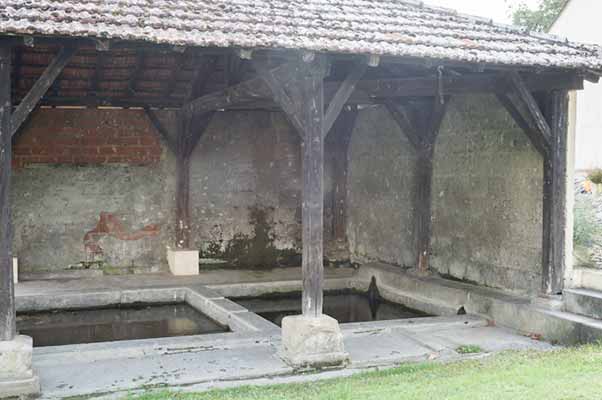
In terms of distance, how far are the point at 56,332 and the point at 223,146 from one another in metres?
4.47

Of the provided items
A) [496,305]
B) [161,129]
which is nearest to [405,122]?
[496,305]

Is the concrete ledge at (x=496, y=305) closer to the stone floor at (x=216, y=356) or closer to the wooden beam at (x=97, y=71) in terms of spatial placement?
the stone floor at (x=216, y=356)

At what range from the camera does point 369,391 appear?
4738 millimetres

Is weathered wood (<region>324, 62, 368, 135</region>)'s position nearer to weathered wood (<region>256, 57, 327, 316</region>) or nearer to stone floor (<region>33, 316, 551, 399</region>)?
weathered wood (<region>256, 57, 327, 316</region>)

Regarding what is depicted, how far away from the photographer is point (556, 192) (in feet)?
22.6

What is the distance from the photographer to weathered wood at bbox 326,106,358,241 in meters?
11.3

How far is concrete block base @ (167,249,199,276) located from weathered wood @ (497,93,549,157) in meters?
5.49

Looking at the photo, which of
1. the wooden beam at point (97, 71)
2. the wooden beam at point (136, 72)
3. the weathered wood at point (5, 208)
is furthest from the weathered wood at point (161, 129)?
the weathered wood at point (5, 208)

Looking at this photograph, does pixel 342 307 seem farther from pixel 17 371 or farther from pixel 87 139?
pixel 17 371

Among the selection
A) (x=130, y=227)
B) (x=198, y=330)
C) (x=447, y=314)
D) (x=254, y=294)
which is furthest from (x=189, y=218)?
(x=447, y=314)

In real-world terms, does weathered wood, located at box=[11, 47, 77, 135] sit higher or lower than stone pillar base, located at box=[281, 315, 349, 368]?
higher

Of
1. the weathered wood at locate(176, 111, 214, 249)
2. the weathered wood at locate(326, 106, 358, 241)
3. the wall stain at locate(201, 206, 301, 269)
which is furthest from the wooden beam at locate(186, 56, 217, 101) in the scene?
the weathered wood at locate(326, 106, 358, 241)

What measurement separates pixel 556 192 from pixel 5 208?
519cm

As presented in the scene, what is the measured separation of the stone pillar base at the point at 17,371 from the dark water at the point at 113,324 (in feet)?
7.15
